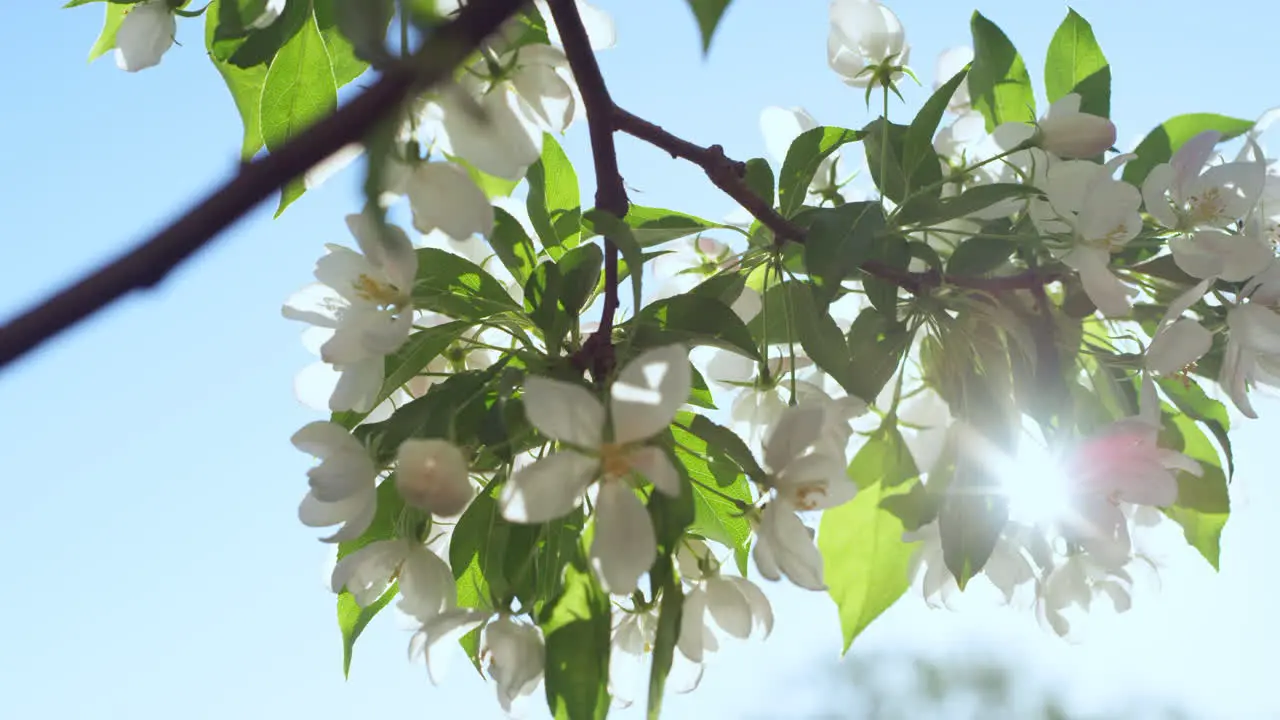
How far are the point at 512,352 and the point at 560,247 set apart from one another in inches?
4.5

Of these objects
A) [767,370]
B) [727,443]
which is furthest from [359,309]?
[767,370]

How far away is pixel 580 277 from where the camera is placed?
840 mm

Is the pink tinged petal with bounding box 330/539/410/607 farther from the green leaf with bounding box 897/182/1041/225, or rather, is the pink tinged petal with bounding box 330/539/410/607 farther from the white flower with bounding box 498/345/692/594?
the green leaf with bounding box 897/182/1041/225

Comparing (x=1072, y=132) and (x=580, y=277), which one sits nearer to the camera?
(x=580, y=277)

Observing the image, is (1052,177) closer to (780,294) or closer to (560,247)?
(780,294)

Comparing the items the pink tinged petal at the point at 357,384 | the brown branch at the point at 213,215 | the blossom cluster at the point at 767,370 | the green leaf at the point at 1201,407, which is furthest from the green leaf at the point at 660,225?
the brown branch at the point at 213,215

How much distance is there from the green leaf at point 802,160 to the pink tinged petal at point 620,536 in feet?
1.39

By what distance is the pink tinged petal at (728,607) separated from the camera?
0.83 meters

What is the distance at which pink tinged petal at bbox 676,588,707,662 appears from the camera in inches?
32.3

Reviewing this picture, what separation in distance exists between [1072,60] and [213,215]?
109 cm

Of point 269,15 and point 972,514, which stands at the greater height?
point 269,15

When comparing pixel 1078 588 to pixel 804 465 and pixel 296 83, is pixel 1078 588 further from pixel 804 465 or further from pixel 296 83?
pixel 296 83

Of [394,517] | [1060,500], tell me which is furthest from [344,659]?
[1060,500]

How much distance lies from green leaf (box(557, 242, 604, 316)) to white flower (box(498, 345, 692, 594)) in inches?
7.7
